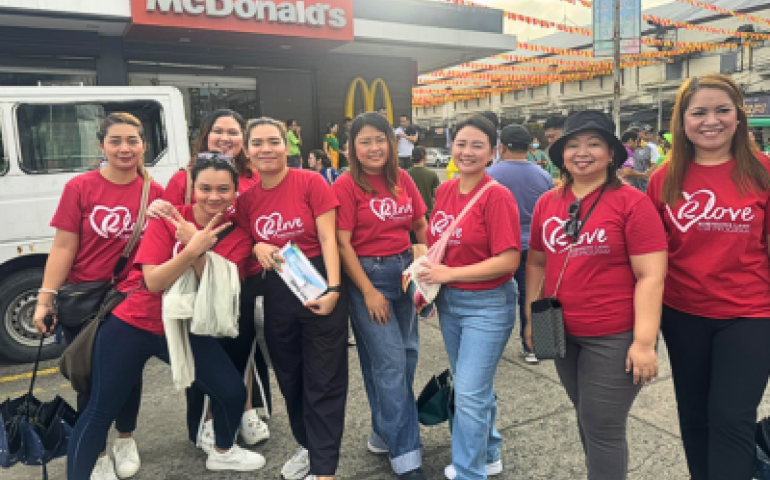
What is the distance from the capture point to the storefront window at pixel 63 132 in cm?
443

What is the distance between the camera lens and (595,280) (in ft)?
6.42

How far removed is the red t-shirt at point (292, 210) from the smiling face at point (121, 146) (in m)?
0.65

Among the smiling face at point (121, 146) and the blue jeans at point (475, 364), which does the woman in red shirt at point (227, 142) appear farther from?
the blue jeans at point (475, 364)

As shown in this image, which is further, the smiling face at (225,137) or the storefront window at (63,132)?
the storefront window at (63,132)

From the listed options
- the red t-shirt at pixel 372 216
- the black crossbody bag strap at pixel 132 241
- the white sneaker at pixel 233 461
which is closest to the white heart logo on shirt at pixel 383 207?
the red t-shirt at pixel 372 216

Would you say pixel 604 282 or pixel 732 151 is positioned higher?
pixel 732 151

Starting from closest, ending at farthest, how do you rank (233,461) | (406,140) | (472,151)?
(472,151) < (233,461) < (406,140)

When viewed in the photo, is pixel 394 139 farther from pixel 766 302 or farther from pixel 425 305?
pixel 766 302

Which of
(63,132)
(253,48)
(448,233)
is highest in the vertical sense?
(253,48)

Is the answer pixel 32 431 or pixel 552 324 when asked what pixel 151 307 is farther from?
pixel 552 324

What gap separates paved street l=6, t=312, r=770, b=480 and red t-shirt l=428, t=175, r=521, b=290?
3.66 feet

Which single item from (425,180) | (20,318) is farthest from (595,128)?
(20,318)

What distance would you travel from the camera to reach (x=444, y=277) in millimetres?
2297

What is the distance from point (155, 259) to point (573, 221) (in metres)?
1.70
